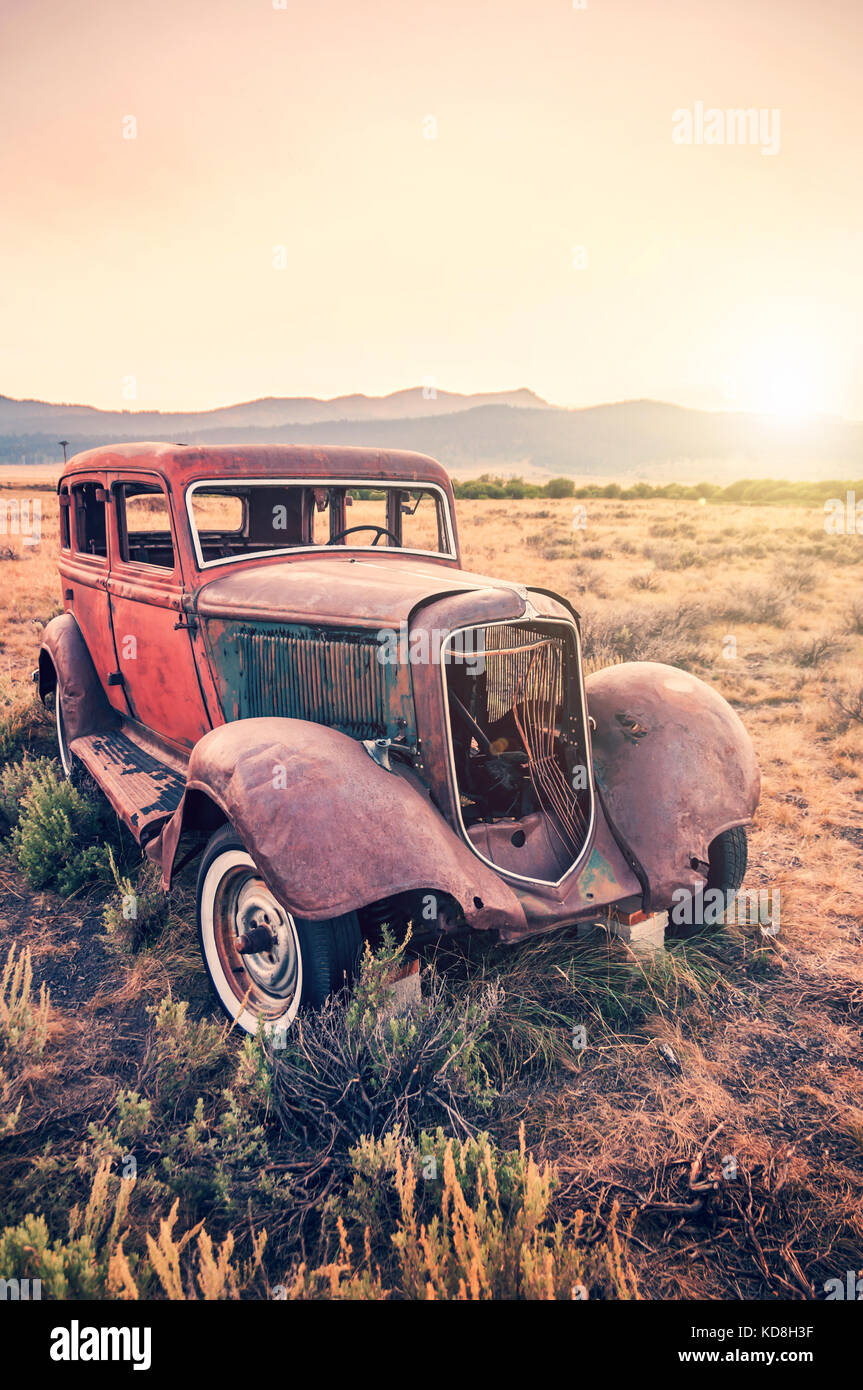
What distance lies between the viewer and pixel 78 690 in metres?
5.32

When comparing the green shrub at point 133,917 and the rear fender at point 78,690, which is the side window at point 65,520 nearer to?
the rear fender at point 78,690

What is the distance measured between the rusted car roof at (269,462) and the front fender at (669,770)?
1.74m

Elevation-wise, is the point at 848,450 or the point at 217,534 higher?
the point at 848,450

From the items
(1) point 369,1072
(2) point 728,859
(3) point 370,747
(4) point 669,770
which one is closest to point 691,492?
(2) point 728,859

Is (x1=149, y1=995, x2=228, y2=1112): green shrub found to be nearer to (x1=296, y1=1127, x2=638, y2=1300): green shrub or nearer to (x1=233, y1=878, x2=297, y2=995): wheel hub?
(x1=233, y1=878, x2=297, y2=995): wheel hub

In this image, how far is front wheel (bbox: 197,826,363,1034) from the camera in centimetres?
277

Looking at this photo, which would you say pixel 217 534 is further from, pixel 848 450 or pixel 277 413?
pixel 277 413

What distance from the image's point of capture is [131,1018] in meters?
3.30

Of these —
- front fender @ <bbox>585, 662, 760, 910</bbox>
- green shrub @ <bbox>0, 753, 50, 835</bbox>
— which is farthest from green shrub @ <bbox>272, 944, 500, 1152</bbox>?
green shrub @ <bbox>0, 753, 50, 835</bbox>

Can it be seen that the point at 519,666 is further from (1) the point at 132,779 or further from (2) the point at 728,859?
(1) the point at 132,779

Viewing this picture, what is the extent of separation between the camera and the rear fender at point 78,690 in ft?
17.4
